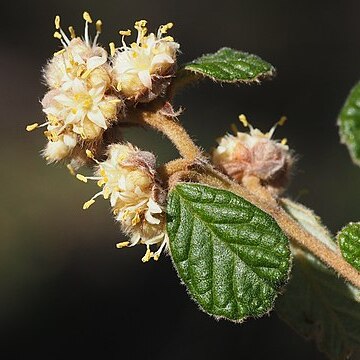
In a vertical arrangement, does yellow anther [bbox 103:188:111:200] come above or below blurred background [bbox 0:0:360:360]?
above

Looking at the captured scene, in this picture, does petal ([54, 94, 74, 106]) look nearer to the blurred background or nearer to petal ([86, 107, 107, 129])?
petal ([86, 107, 107, 129])

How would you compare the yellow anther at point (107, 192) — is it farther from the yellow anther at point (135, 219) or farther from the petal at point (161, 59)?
the petal at point (161, 59)

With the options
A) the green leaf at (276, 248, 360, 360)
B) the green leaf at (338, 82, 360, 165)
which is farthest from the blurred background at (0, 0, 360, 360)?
the green leaf at (338, 82, 360, 165)

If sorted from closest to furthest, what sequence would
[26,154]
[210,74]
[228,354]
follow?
[210,74]
[228,354]
[26,154]

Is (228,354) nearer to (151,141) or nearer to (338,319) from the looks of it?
(151,141)

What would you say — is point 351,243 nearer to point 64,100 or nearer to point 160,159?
point 64,100

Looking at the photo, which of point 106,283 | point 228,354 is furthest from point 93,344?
point 228,354

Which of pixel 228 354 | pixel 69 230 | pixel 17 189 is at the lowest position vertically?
pixel 228 354
